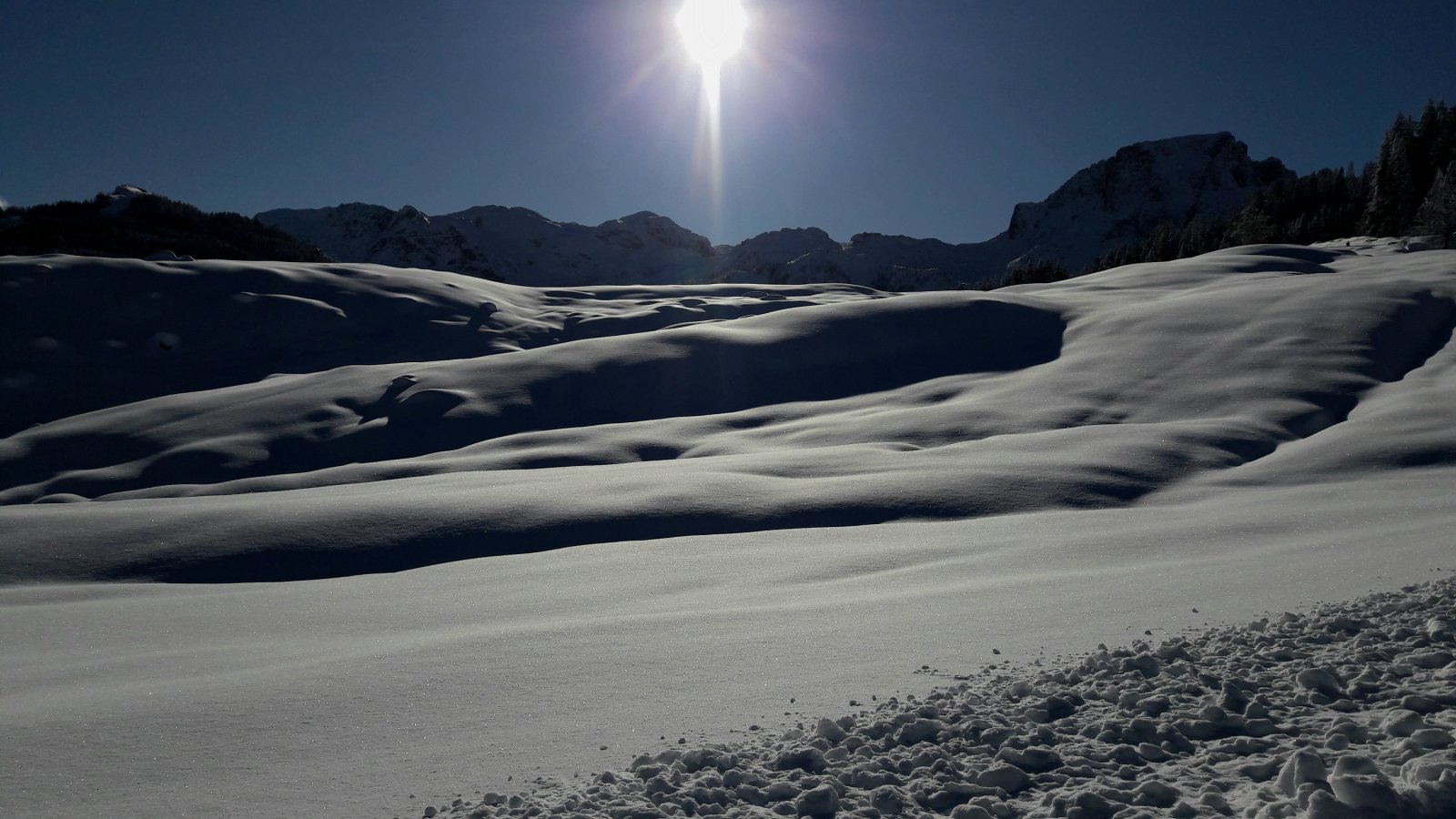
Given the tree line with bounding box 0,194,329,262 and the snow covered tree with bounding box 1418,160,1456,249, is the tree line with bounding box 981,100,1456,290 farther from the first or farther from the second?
the tree line with bounding box 0,194,329,262

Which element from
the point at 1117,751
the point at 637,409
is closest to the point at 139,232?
the point at 637,409

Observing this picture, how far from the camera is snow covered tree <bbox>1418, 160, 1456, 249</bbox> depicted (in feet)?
169

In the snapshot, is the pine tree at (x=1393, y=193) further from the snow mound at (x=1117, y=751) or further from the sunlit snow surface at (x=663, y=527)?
the snow mound at (x=1117, y=751)

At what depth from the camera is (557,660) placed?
15.8ft

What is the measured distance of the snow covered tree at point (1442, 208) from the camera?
169 feet

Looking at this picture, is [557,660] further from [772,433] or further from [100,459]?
[100,459]

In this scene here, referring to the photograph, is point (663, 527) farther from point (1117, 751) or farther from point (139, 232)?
point (139, 232)

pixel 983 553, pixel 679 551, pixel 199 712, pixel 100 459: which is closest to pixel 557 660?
pixel 199 712

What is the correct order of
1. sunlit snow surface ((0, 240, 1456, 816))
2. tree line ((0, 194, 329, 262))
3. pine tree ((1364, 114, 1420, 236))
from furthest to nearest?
1. pine tree ((1364, 114, 1420, 236))
2. tree line ((0, 194, 329, 262))
3. sunlit snow surface ((0, 240, 1456, 816))

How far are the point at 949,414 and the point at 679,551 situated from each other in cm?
1121

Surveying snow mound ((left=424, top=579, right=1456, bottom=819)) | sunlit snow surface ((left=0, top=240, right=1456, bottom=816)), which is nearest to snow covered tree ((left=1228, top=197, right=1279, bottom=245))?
sunlit snow surface ((left=0, top=240, right=1456, bottom=816))

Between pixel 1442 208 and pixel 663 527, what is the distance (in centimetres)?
6409

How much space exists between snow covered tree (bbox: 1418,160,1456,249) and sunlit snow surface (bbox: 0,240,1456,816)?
1253 inches

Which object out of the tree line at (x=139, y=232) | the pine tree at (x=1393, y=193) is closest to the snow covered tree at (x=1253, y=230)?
the pine tree at (x=1393, y=193)
